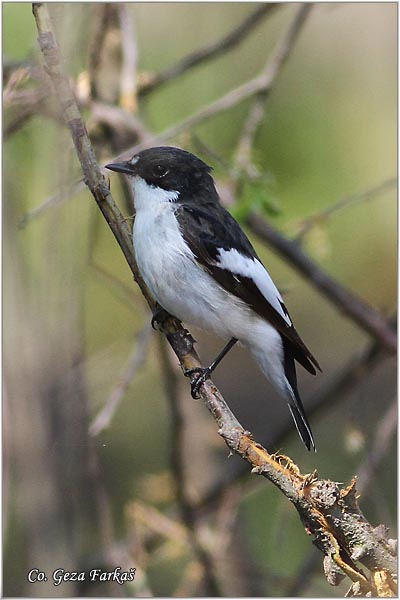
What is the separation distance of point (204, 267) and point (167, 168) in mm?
384

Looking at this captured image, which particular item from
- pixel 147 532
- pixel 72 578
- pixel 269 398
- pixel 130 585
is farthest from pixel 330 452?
pixel 72 578

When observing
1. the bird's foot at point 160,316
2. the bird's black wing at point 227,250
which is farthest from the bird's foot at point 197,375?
the bird's black wing at point 227,250

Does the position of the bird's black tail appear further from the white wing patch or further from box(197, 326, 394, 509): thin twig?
box(197, 326, 394, 509): thin twig

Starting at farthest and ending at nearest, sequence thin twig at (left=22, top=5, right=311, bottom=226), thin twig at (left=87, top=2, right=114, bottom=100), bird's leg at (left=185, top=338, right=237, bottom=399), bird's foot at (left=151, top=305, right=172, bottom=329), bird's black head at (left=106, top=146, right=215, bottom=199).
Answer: thin twig at (left=87, top=2, right=114, bottom=100) < thin twig at (left=22, top=5, right=311, bottom=226) < bird's black head at (left=106, top=146, right=215, bottom=199) < bird's foot at (left=151, top=305, right=172, bottom=329) < bird's leg at (left=185, top=338, right=237, bottom=399)

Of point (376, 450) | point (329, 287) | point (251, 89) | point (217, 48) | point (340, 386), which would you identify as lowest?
point (376, 450)

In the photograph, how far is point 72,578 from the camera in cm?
228

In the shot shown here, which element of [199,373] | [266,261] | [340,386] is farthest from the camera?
[266,261]

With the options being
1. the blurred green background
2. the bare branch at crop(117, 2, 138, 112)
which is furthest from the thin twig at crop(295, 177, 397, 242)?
the bare branch at crop(117, 2, 138, 112)

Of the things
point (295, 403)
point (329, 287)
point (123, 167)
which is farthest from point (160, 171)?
point (329, 287)

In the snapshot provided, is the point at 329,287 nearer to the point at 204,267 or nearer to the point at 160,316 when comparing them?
the point at 204,267

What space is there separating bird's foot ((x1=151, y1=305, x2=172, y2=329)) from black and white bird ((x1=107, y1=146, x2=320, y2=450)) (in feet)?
0.09

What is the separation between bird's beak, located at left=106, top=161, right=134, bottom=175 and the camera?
2607 millimetres

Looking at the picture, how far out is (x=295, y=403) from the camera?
2.65 m

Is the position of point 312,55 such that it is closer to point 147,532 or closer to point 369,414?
point 369,414
